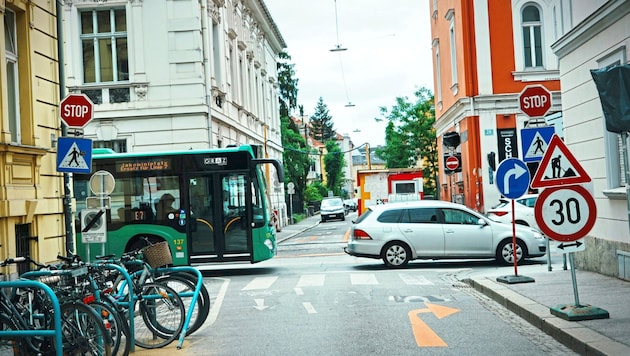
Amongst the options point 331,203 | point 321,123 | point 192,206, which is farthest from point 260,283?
point 321,123

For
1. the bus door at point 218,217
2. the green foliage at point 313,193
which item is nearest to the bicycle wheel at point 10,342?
the bus door at point 218,217

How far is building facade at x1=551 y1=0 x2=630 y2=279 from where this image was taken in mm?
12008

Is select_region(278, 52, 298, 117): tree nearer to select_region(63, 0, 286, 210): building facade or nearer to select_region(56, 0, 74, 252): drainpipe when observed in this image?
select_region(63, 0, 286, 210): building facade

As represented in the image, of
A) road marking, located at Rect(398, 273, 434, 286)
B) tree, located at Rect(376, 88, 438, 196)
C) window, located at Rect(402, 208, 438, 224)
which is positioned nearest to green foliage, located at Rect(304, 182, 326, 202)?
tree, located at Rect(376, 88, 438, 196)

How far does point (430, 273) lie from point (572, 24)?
19.8 ft

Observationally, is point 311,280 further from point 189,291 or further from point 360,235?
point 189,291

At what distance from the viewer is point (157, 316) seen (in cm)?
884

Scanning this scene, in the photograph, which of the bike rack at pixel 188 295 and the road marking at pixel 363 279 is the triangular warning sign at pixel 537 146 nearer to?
the road marking at pixel 363 279

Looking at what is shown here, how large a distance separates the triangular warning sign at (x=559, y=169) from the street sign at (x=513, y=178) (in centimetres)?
447

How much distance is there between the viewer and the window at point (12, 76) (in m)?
12.6

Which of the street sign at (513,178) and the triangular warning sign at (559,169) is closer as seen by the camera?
the triangular warning sign at (559,169)

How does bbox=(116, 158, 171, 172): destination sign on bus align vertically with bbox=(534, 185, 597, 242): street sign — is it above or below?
above

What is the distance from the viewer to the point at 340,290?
13773 millimetres

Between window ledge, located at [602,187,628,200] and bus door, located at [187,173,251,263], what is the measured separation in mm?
8778
